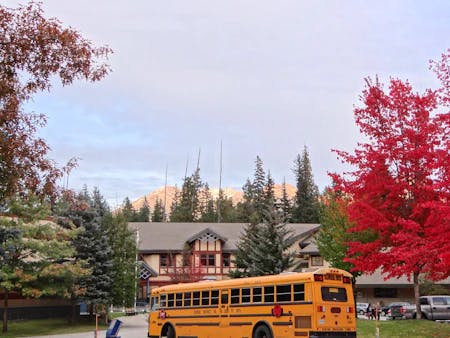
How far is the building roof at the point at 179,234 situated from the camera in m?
69.8

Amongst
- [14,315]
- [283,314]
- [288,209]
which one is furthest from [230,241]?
[283,314]

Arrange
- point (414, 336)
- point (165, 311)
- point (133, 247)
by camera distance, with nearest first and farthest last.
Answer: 1. point (414, 336)
2. point (165, 311)
3. point (133, 247)

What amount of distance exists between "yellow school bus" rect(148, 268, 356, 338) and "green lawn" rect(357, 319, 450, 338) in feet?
14.5

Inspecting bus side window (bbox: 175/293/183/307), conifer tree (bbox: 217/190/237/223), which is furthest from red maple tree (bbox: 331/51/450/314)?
conifer tree (bbox: 217/190/237/223)

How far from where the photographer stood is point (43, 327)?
117 ft

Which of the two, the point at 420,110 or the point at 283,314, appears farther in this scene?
the point at 420,110

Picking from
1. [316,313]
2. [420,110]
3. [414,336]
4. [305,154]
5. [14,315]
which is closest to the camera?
[316,313]

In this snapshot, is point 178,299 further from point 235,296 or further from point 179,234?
point 179,234

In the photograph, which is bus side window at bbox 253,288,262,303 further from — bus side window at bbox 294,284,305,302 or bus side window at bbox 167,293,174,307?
bus side window at bbox 167,293,174,307

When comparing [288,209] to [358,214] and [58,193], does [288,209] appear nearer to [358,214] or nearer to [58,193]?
[358,214]

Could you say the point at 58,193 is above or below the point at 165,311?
above

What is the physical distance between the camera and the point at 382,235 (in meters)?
23.6

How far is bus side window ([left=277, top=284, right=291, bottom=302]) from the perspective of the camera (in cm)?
1892

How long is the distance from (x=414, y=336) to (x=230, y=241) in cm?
5078
